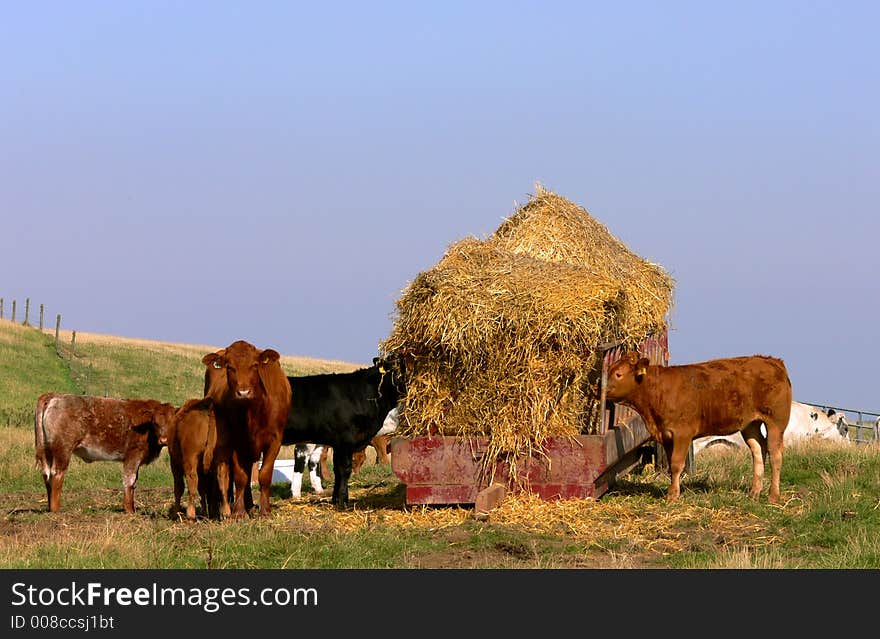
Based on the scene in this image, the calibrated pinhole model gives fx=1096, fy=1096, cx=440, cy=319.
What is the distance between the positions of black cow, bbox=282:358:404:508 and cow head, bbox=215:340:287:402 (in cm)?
181

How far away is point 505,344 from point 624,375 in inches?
61.4

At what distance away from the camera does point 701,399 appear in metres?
12.3

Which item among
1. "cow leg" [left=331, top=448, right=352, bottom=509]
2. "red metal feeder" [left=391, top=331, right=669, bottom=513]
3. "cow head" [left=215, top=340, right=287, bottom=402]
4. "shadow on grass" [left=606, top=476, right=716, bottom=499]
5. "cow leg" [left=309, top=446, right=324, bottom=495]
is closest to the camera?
"cow head" [left=215, top=340, right=287, bottom=402]

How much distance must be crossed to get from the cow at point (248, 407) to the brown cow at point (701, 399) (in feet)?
12.0

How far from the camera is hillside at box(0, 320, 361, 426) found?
125 feet

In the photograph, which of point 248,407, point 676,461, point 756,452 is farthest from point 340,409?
point 756,452

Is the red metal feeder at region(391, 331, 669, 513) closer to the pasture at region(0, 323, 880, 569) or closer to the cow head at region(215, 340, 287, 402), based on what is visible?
the pasture at region(0, 323, 880, 569)

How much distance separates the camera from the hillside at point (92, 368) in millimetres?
38031

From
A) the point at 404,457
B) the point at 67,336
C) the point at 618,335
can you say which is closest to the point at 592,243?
the point at 618,335

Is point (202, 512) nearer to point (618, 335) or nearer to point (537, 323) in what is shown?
point (537, 323)

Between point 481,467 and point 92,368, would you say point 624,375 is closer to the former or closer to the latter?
point 481,467

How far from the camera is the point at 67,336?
178 ft

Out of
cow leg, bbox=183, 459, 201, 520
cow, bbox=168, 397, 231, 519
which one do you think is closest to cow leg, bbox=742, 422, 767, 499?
cow, bbox=168, 397, 231, 519
